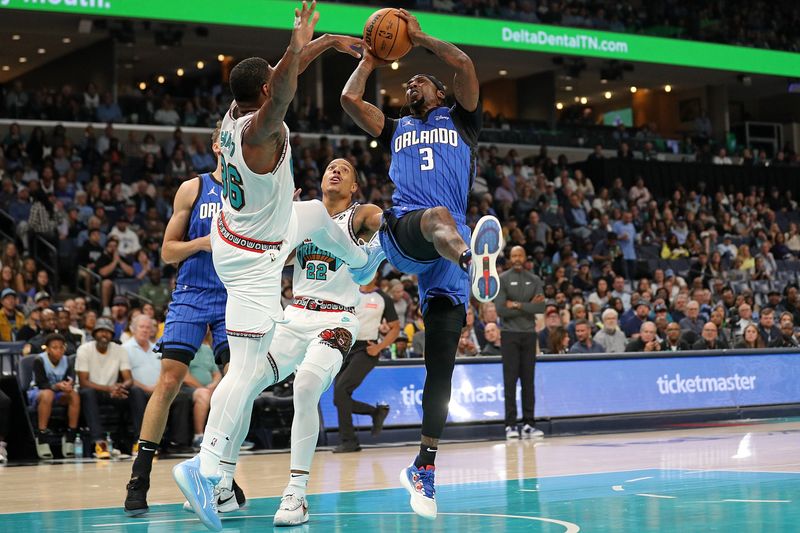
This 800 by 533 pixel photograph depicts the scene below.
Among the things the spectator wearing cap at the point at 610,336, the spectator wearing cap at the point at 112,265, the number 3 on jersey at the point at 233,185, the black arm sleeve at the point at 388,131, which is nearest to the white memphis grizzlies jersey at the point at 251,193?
the number 3 on jersey at the point at 233,185

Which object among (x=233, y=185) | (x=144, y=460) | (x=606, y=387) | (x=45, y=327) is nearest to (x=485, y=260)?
(x=233, y=185)

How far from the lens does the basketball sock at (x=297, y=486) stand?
5811 mm

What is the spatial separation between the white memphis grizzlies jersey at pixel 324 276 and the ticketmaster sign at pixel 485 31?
16349mm

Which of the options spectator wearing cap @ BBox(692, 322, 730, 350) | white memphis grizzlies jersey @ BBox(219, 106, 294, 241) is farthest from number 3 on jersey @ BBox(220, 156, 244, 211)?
spectator wearing cap @ BBox(692, 322, 730, 350)

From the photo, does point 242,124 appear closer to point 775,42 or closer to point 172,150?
point 172,150

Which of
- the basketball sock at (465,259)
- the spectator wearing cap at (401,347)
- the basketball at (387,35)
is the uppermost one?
the basketball at (387,35)

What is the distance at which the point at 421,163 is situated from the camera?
624cm

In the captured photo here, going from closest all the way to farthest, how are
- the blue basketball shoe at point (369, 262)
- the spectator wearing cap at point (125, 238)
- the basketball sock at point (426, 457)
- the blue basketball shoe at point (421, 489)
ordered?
the blue basketball shoe at point (421, 489) → the basketball sock at point (426, 457) → the blue basketball shoe at point (369, 262) → the spectator wearing cap at point (125, 238)

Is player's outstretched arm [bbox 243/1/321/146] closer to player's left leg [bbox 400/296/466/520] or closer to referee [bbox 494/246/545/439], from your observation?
player's left leg [bbox 400/296/466/520]

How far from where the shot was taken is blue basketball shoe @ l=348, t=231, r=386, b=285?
6.59 m

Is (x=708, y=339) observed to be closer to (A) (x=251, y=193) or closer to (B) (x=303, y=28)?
(A) (x=251, y=193)

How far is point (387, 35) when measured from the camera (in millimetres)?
6332

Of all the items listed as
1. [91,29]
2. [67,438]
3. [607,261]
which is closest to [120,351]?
[67,438]

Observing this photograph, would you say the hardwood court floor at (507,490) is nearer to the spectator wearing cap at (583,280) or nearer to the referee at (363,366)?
the referee at (363,366)
